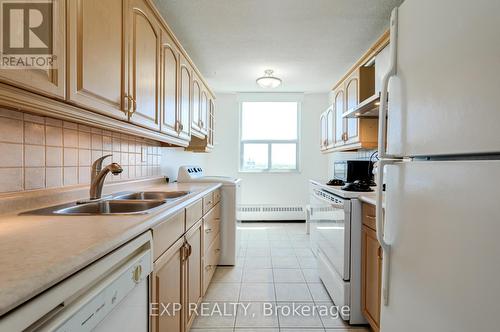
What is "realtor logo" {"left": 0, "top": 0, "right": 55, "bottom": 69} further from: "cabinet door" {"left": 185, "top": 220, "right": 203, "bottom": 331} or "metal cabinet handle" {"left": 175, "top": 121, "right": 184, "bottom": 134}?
"metal cabinet handle" {"left": 175, "top": 121, "right": 184, "bottom": 134}

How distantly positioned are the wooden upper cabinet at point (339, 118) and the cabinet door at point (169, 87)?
1904 millimetres

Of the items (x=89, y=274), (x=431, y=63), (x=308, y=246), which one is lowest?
(x=308, y=246)

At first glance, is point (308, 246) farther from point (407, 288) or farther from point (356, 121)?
point (407, 288)

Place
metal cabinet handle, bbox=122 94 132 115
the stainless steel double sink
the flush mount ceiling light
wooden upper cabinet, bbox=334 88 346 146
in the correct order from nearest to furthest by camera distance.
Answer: the stainless steel double sink
metal cabinet handle, bbox=122 94 132 115
wooden upper cabinet, bbox=334 88 346 146
the flush mount ceiling light

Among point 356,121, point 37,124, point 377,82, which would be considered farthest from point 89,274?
point 356,121

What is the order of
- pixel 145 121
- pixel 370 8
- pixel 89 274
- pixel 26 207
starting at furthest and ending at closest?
1. pixel 370 8
2. pixel 145 121
3. pixel 26 207
4. pixel 89 274

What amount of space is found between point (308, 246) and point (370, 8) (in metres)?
2.76

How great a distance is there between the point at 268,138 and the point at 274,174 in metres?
0.70

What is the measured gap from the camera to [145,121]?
1.57 meters

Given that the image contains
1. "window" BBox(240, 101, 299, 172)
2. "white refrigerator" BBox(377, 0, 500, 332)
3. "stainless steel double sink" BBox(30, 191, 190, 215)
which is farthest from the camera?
"window" BBox(240, 101, 299, 172)

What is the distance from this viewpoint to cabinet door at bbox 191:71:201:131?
2.70 metres

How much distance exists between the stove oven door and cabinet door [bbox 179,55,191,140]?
1.42 m

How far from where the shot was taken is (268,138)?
507 centimetres

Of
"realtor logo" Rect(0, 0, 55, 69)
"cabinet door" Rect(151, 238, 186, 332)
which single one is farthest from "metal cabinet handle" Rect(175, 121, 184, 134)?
"realtor logo" Rect(0, 0, 55, 69)
